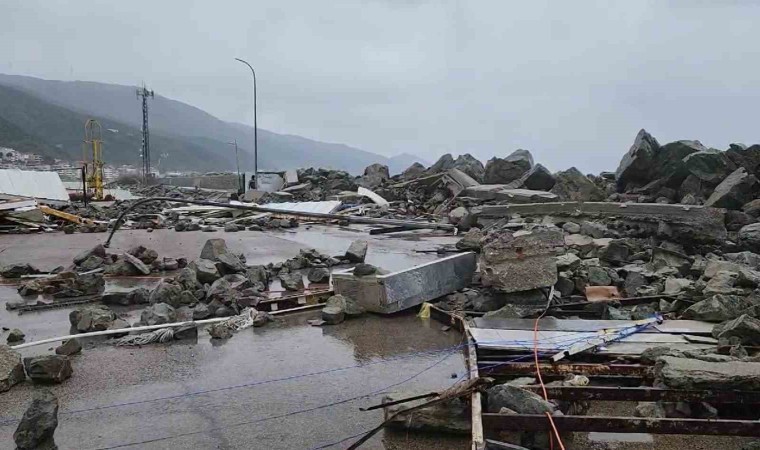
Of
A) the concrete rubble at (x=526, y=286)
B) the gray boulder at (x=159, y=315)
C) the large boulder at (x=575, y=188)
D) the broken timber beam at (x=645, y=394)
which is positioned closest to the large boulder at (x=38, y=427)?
the concrete rubble at (x=526, y=286)

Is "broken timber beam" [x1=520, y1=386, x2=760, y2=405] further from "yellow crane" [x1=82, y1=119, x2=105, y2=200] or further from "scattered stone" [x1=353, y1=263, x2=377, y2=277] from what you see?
"yellow crane" [x1=82, y1=119, x2=105, y2=200]

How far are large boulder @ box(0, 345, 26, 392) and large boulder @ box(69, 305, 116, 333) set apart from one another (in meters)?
1.19

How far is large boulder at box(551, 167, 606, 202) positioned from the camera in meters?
16.2

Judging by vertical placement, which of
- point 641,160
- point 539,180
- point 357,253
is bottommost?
point 357,253

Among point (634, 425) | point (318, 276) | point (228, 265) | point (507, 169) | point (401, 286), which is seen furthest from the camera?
point (507, 169)

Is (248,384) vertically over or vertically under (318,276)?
under

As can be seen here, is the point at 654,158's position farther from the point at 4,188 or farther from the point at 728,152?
the point at 4,188

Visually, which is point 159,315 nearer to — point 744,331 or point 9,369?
point 9,369

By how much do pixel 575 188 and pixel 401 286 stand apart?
1074 cm

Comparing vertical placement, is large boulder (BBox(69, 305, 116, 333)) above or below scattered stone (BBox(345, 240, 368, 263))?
below

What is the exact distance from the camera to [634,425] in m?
3.62

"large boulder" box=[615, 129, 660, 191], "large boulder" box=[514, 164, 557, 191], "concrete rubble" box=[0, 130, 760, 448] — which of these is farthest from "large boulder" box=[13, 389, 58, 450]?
"large boulder" box=[514, 164, 557, 191]

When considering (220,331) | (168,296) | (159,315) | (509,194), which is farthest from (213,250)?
(509,194)

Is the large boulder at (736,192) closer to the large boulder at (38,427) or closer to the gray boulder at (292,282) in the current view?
the gray boulder at (292,282)
